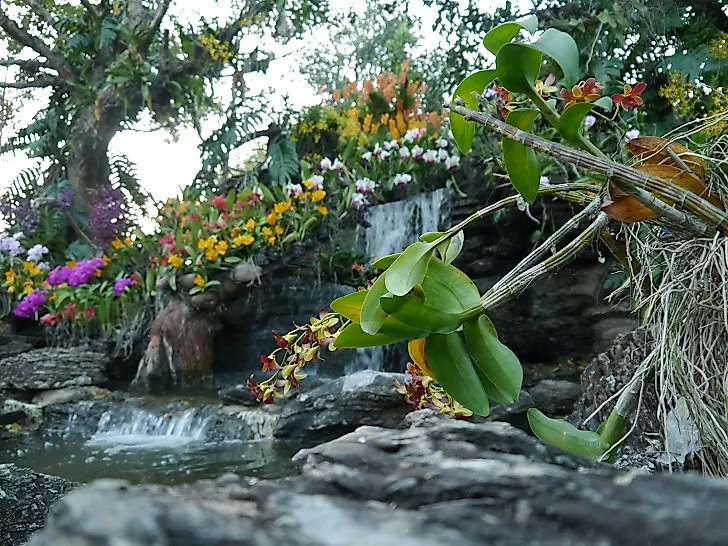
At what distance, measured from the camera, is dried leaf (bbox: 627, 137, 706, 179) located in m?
0.77

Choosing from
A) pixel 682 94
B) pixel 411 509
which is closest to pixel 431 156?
pixel 682 94

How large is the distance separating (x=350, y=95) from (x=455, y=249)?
7.45 metres

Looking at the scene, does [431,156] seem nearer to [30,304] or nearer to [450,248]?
[30,304]

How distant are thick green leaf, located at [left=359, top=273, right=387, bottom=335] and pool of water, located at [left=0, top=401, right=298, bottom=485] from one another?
2172mm

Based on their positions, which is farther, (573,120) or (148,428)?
(148,428)

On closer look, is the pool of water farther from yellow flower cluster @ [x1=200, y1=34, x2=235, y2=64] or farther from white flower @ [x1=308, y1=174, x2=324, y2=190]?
yellow flower cluster @ [x1=200, y1=34, x2=235, y2=64]

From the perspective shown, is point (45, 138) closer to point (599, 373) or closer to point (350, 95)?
point (350, 95)

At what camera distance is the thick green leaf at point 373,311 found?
644mm

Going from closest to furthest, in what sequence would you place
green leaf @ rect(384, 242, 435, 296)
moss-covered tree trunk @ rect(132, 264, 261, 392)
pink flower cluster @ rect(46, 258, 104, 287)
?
green leaf @ rect(384, 242, 435, 296) → moss-covered tree trunk @ rect(132, 264, 261, 392) → pink flower cluster @ rect(46, 258, 104, 287)

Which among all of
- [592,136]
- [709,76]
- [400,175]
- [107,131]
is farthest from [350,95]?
[709,76]

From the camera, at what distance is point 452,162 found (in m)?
5.49

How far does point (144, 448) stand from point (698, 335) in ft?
11.9

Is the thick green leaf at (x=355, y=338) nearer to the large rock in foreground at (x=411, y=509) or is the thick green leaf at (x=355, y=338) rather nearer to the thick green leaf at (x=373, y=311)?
the thick green leaf at (x=373, y=311)

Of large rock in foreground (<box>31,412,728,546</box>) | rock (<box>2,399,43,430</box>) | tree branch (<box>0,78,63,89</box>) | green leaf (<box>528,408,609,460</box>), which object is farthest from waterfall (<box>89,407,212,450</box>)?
tree branch (<box>0,78,63,89</box>)
